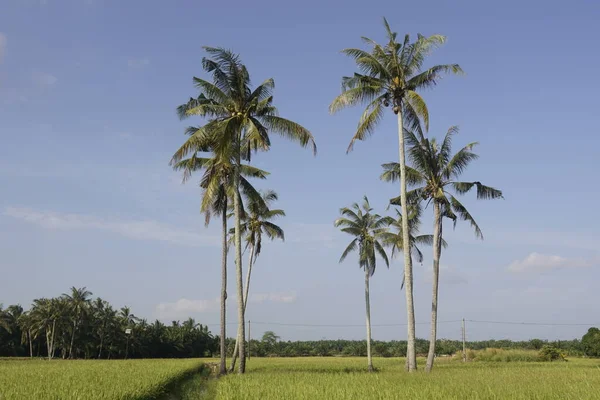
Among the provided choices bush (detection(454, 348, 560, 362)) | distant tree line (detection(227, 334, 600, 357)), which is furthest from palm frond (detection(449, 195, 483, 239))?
distant tree line (detection(227, 334, 600, 357))

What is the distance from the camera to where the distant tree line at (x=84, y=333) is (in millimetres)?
73438

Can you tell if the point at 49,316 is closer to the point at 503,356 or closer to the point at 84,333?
the point at 84,333

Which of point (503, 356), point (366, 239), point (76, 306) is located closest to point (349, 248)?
point (366, 239)

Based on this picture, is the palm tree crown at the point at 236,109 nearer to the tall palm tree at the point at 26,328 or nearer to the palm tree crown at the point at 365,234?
the palm tree crown at the point at 365,234

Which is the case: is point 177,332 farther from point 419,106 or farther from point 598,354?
point 419,106

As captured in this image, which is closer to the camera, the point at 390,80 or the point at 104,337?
the point at 390,80

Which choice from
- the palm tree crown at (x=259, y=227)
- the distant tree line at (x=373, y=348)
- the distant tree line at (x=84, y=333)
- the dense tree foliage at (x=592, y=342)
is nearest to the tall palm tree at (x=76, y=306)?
the distant tree line at (x=84, y=333)

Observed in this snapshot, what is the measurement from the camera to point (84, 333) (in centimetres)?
7700

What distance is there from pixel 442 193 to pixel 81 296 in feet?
210

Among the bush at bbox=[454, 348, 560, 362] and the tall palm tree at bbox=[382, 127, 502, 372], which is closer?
the tall palm tree at bbox=[382, 127, 502, 372]

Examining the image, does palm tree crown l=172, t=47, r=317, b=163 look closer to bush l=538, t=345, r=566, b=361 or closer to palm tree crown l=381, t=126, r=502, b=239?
palm tree crown l=381, t=126, r=502, b=239

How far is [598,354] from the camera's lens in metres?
59.4

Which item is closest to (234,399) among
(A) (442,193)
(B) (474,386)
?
(B) (474,386)

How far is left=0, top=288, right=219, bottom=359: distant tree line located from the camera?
73438 millimetres
